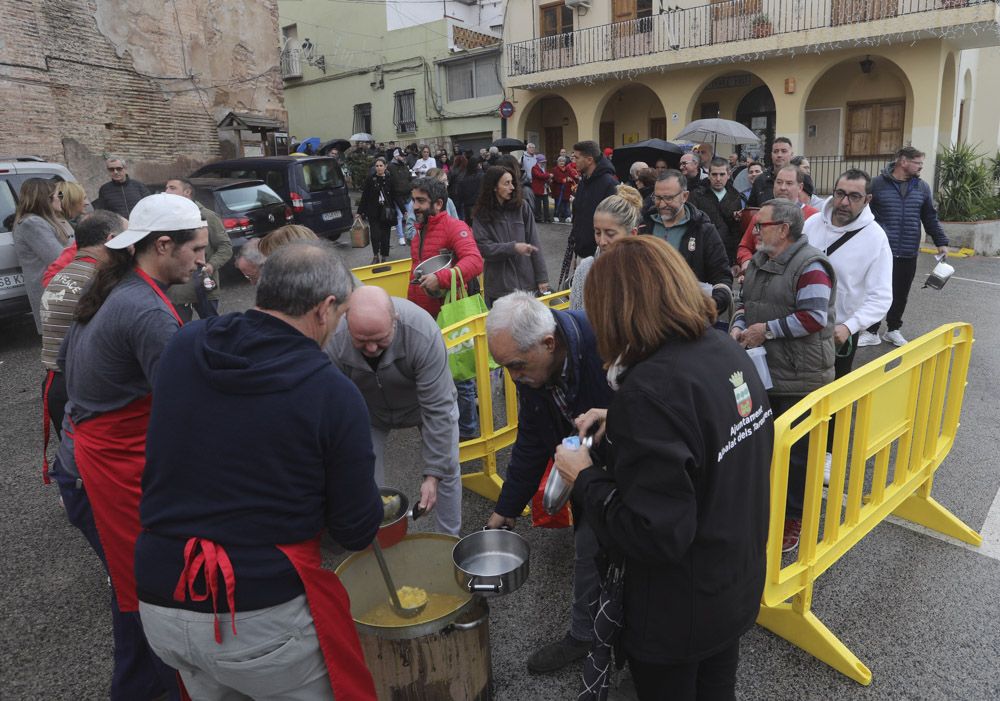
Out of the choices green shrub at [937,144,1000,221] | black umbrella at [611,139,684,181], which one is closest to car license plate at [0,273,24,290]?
black umbrella at [611,139,684,181]

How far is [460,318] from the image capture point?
4.62m

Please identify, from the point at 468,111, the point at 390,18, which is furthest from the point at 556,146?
the point at 390,18

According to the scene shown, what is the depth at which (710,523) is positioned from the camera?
1784 mm

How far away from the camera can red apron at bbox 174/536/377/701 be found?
1672 mm

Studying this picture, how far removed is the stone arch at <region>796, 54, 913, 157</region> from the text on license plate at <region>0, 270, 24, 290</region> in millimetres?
17535

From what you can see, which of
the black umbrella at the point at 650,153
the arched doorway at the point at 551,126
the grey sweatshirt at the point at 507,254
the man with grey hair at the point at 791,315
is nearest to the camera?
the man with grey hair at the point at 791,315

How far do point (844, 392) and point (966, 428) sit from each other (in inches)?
126

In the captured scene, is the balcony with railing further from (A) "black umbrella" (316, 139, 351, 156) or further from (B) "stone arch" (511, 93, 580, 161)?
(A) "black umbrella" (316, 139, 351, 156)

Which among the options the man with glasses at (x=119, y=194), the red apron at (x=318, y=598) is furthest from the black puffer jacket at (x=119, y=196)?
the red apron at (x=318, y=598)

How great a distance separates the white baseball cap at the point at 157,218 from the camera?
94.5 inches

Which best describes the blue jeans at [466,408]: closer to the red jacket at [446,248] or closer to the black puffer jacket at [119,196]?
the red jacket at [446,248]

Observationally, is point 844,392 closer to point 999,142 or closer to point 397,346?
point 397,346

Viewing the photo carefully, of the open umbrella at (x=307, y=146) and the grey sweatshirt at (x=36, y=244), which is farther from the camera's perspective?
the open umbrella at (x=307, y=146)

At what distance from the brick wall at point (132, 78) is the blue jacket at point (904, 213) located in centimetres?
1604
